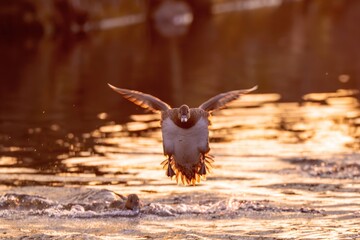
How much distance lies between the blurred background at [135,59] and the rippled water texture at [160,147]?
108 mm

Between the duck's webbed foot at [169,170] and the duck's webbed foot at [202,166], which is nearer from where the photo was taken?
the duck's webbed foot at [169,170]

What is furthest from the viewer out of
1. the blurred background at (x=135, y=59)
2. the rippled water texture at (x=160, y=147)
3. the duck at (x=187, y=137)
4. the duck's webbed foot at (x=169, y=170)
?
the blurred background at (x=135, y=59)

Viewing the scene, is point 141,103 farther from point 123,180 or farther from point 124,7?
point 124,7

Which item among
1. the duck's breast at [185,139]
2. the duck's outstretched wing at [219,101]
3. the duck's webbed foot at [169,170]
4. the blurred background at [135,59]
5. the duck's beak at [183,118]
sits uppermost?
the blurred background at [135,59]

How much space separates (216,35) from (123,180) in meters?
46.1

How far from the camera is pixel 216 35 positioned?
6950 centimetres

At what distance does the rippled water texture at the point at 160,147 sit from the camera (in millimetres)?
19922

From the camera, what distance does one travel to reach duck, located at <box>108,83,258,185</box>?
1888 centimetres

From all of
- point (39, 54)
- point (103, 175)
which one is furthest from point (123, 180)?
point (39, 54)

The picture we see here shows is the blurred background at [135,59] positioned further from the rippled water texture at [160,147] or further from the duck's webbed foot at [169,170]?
the duck's webbed foot at [169,170]

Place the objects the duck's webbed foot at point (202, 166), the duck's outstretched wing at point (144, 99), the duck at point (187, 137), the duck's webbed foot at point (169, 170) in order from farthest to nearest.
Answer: the duck's outstretched wing at point (144, 99), the duck's webbed foot at point (202, 166), the duck's webbed foot at point (169, 170), the duck at point (187, 137)

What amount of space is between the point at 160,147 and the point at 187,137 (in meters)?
8.90

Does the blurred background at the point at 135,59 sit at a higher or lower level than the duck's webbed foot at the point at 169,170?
higher

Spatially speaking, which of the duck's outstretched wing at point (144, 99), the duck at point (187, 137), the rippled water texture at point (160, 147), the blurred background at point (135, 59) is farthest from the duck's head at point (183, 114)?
the blurred background at point (135, 59)
